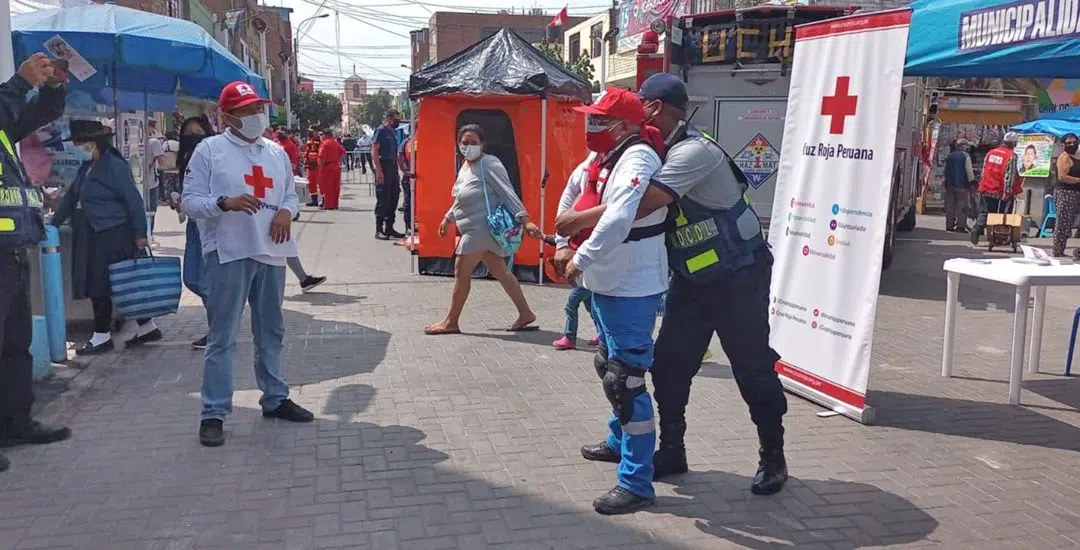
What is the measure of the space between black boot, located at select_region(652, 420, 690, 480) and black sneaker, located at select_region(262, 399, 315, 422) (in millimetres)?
2102

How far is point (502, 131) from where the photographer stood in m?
10.4

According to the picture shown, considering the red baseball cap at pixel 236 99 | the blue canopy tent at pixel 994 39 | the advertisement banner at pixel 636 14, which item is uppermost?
the advertisement banner at pixel 636 14

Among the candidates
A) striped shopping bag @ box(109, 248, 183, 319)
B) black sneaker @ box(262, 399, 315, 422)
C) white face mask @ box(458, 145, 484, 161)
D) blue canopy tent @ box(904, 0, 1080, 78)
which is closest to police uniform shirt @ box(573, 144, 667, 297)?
black sneaker @ box(262, 399, 315, 422)

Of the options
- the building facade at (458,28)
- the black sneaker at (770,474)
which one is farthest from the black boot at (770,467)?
the building facade at (458,28)

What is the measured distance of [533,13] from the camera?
7562 centimetres

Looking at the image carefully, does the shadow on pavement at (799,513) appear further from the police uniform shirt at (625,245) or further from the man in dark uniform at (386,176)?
the man in dark uniform at (386,176)

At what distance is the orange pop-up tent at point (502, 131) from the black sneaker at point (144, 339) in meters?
3.90

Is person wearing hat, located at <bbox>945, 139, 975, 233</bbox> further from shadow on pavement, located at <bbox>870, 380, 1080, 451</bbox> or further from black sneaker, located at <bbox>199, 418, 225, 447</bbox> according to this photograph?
black sneaker, located at <bbox>199, 418, 225, 447</bbox>

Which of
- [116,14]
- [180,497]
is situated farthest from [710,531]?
[116,14]

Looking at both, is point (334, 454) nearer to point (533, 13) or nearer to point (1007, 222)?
point (1007, 222)

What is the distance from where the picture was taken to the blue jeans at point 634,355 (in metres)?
3.86

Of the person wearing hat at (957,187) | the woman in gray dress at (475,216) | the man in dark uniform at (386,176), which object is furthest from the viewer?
the person wearing hat at (957,187)

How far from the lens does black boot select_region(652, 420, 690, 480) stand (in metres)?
4.38

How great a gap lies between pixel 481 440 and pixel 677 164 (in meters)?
2.05
